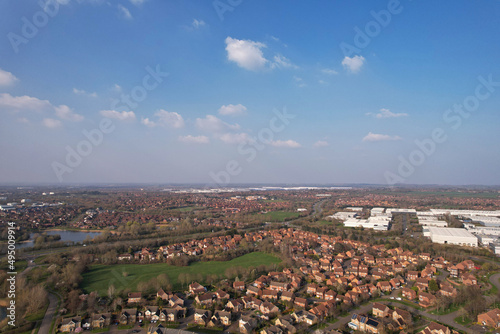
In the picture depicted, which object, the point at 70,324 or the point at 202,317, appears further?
the point at 202,317

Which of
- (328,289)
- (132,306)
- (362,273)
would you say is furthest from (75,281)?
(362,273)

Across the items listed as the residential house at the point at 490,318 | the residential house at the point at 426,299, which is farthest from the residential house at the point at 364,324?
the residential house at the point at 490,318

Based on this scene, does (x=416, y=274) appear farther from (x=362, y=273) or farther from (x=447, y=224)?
(x=447, y=224)

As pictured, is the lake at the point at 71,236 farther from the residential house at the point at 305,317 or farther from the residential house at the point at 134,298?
the residential house at the point at 305,317

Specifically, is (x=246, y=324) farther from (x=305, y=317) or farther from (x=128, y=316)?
(x=128, y=316)

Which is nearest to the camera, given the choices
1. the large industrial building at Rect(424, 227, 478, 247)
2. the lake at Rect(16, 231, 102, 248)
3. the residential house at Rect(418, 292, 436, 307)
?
the residential house at Rect(418, 292, 436, 307)

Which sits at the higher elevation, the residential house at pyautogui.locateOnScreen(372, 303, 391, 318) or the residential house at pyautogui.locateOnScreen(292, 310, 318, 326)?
the residential house at pyautogui.locateOnScreen(372, 303, 391, 318)

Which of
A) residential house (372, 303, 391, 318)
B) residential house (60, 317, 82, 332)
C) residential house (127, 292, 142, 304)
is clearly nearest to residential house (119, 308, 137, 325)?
residential house (127, 292, 142, 304)

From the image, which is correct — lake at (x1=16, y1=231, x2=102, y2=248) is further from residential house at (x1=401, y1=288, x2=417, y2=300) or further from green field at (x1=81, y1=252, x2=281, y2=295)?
residential house at (x1=401, y1=288, x2=417, y2=300)

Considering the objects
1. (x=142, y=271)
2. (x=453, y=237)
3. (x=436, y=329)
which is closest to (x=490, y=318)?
(x=436, y=329)

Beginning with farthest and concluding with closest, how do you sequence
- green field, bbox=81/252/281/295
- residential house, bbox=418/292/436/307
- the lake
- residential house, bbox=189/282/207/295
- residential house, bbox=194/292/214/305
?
the lake → green field, bbox=81/252/281/295 → residential house, bbox=189/282/207/295 → residential house, bbox=194/292/214/305 → residential house, bbox=418/292/436/307
